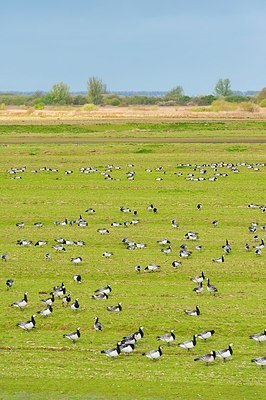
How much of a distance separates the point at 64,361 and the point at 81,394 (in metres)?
1.88

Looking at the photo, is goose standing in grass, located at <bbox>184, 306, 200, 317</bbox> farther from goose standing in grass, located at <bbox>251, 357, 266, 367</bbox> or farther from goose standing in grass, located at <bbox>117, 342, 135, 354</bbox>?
goose standing in grass, located at <bbox>251, 357, 266, 367</bbox>

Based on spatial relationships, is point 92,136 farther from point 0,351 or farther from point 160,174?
point 0,351

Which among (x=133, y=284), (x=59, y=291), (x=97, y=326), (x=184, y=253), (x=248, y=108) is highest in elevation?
(x=59, y=291)

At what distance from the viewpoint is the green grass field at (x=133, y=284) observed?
18719mm

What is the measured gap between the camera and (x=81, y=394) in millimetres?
18047

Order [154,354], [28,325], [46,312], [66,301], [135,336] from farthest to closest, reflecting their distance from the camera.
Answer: [66,301], [46,312], [28,325], [135,336], [154,354]

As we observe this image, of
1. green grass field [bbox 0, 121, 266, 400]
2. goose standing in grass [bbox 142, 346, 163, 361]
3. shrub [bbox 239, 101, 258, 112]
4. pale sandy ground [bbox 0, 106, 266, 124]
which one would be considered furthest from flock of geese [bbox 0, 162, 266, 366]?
shrub [bbox 239, 101, 258, 112]

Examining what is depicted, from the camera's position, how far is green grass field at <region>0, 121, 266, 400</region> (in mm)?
18719

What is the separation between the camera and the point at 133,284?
2652 centimetres

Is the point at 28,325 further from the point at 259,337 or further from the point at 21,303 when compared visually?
the point at 259,337

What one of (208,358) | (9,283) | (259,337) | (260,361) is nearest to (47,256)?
(9,283)

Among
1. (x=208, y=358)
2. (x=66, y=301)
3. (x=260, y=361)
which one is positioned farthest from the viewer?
(x=66, y=301)

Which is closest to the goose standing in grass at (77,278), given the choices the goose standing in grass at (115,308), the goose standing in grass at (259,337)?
the goose standing in grass at (115,308)

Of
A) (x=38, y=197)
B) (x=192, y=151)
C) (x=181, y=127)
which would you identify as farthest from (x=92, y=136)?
(x=38, y=197)
